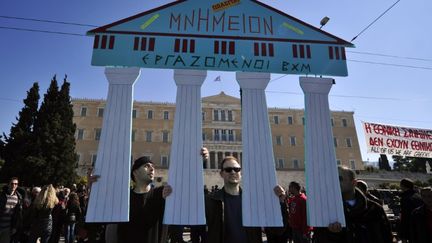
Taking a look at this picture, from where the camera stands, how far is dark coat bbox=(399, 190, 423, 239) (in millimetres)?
5301

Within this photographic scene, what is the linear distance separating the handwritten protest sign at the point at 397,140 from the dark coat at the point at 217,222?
49.9 ft

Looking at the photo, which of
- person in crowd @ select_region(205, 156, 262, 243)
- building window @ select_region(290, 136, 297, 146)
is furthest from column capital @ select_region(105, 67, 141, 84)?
building window @ select_region(290, 136, 297, 146)

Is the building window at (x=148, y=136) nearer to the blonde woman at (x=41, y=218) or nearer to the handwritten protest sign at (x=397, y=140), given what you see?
the handwritten protest sign at (x=397, y=140)

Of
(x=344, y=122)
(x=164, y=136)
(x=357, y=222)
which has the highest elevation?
(x=344, y=122)

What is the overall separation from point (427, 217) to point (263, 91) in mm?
3742

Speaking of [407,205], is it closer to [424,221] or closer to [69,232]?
[424,221]

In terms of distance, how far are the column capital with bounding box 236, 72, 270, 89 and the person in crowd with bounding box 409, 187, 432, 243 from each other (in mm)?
3534

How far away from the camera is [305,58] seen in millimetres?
3309

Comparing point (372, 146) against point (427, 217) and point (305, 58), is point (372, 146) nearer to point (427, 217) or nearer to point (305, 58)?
point (427, 217)

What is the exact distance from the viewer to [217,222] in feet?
9.89

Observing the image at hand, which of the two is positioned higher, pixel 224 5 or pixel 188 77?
pixel 224 5

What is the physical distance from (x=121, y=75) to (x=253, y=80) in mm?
1440

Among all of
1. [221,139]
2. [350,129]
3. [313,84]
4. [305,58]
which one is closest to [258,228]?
[313,84]

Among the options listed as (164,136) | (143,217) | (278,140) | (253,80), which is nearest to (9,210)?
(143,217)
